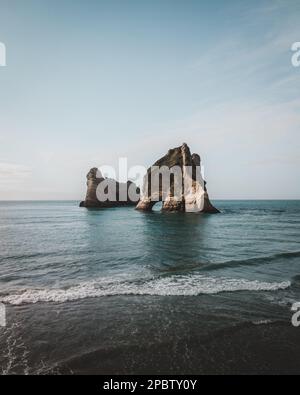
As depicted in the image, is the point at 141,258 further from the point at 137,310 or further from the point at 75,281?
the point at 137,310

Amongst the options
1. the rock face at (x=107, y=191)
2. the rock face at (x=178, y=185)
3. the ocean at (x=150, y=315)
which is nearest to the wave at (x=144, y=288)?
the ocean at (x=150, y=315)

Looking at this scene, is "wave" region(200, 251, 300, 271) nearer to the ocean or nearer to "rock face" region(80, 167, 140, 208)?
the ocean

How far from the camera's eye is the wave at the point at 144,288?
394 inches

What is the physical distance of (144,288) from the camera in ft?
35.8

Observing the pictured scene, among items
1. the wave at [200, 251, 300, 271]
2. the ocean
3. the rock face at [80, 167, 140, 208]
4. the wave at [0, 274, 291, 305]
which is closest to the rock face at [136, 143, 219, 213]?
the rock face at [80, 167, 140, 208]

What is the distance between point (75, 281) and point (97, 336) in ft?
17.4

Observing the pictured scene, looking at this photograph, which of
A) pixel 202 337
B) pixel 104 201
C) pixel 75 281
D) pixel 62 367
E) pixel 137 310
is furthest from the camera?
pixel 104 201

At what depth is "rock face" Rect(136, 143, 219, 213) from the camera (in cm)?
5894

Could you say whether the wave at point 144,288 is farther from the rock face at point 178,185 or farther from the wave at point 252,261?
the rock face at point 178,185

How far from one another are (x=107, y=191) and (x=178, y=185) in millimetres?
48866

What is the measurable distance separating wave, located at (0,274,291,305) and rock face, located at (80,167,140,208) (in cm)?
8312

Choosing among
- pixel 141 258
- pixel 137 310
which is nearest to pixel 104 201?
pixel 141 258

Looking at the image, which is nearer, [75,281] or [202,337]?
[202,337]
